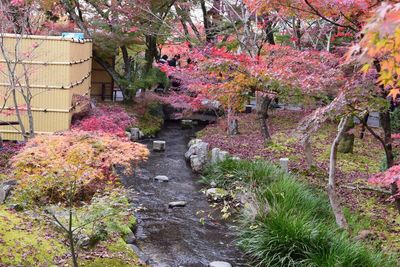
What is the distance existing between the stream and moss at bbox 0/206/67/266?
1.43 m

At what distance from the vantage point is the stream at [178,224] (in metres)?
7.58

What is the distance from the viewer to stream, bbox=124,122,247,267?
24.9 feet

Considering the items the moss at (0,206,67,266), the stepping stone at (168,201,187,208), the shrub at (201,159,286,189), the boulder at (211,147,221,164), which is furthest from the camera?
the boulder at (211,147,221,164)

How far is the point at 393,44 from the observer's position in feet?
9.04

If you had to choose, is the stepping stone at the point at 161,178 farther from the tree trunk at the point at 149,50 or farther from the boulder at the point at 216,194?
the tree trunk at the point at 149,50

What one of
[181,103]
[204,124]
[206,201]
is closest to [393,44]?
[206,201]

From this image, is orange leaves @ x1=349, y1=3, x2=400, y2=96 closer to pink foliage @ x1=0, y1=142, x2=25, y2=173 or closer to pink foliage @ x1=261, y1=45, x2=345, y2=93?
pink foliage @ x1=261, y1=45, x2=345, y2=93

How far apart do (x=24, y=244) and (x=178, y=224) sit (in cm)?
341

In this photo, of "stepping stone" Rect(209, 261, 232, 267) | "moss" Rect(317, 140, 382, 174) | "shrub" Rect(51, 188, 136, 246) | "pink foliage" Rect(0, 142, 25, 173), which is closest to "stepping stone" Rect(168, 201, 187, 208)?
"stepping stone" Rect(209, 261, 232, 267)

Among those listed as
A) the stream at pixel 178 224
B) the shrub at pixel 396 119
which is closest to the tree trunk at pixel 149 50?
the stream at pixel 178 224

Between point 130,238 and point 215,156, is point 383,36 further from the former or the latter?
point 215,156

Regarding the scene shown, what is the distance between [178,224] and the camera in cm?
893

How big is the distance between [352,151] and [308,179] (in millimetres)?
3710

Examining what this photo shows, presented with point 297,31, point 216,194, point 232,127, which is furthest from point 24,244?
point 297,31
